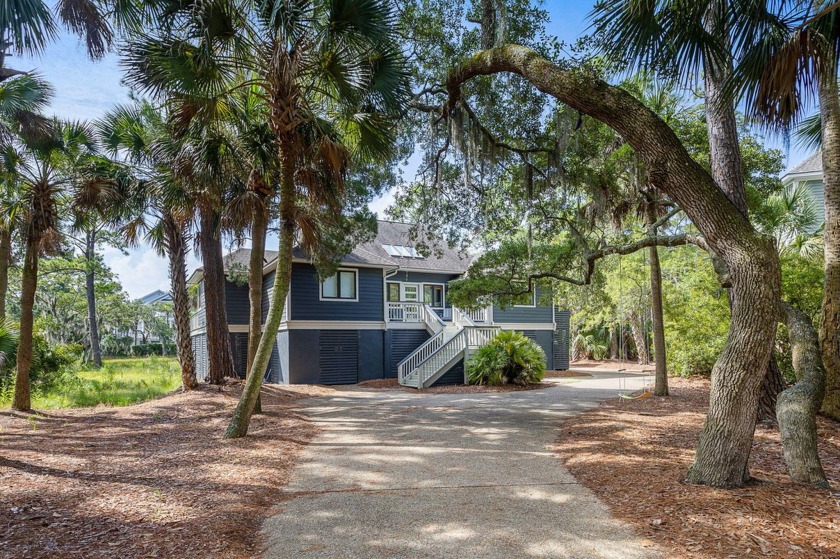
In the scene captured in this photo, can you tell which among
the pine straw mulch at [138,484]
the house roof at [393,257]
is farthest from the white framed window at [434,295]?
the pine straw mulch at [138,484]

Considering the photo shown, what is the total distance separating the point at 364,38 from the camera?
7.13 m

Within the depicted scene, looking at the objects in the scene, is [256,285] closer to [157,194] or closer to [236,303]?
[157,194]

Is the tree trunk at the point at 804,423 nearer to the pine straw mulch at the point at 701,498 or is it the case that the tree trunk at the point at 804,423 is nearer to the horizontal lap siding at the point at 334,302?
the pine straw mulch at the point at 701,498

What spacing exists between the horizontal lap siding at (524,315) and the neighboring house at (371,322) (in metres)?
0.06

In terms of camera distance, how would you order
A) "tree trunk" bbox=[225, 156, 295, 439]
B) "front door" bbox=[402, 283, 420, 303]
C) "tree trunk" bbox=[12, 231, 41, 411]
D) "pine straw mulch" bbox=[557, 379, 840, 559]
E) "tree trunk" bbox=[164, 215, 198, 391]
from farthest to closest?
"front door" bbox=[402, 283, 420, 303], "tree trunk" bbox=[164, 215, 198, 391], "tree trunk" bbox=[12, 231, 41, 411], "tree trunk" bbox=[225, 156, 295, 439], "pine straw mulch" bbox=[557, 379, 840, 559]

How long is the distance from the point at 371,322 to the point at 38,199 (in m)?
11.5

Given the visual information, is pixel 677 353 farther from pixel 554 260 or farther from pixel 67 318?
pixel 67 318

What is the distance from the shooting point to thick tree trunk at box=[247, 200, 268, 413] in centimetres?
923

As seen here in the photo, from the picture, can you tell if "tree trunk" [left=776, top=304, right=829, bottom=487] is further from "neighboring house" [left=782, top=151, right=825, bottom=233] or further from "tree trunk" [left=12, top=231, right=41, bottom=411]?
"neighboring house" [left=782, top=151, right=825, bottom=233]

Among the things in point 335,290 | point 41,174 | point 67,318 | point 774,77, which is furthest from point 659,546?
point 67,318

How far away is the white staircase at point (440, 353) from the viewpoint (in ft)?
55.5

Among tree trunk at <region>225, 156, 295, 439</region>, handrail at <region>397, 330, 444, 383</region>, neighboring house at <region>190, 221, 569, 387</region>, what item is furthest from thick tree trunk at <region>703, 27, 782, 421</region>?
handrail at <region>397, 330, 444, 383</region>

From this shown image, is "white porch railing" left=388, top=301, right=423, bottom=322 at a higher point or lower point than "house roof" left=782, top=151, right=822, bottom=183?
lower

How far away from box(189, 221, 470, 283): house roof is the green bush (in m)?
Result: 3.35
